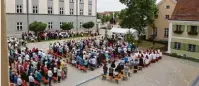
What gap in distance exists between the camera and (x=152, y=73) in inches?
819

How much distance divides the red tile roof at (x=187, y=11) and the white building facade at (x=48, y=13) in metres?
19.3

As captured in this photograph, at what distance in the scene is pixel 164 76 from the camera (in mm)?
20156

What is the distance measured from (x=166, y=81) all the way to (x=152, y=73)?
2079 millimetres

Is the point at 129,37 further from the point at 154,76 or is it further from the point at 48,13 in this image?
the point at 154,76

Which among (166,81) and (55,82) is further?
(166,81)

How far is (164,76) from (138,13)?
1866 cm

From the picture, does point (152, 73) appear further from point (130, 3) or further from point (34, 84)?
point (130, 3)

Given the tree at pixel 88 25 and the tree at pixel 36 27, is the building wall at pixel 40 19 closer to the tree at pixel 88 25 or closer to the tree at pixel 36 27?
the tree at pixel 88 25

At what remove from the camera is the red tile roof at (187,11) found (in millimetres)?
29891

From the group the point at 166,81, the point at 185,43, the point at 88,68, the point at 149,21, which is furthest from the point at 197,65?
the point at 149,21

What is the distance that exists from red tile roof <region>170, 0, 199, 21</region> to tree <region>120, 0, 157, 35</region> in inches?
217

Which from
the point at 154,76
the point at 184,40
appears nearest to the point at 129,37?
the point at 184,40

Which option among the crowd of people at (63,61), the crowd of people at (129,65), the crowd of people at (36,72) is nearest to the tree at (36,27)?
the crowd of people at (63,61)

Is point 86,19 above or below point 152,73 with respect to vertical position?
above
